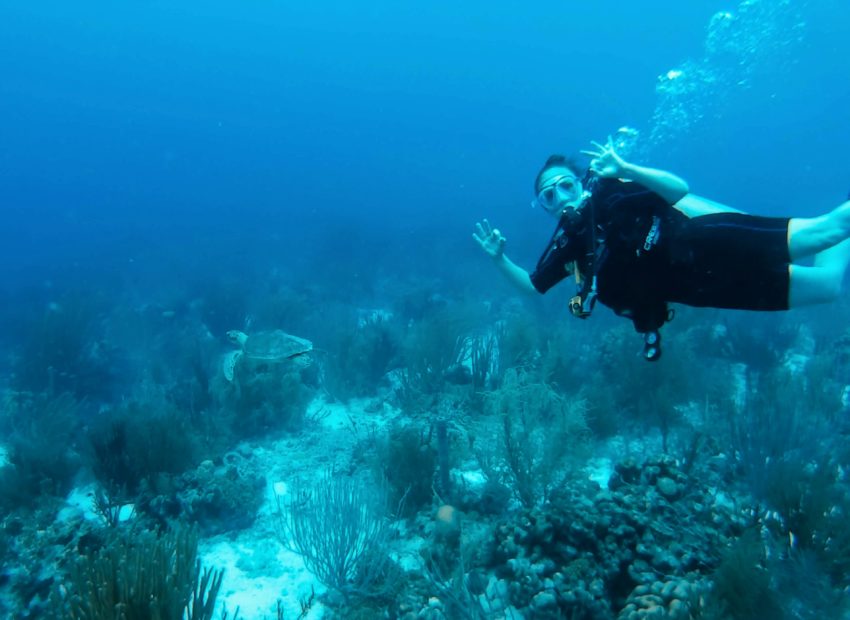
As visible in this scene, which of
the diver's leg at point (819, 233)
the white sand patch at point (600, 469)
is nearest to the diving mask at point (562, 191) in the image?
the diver's leg at point (819, 233)

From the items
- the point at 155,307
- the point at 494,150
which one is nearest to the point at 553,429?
the point at 155,307

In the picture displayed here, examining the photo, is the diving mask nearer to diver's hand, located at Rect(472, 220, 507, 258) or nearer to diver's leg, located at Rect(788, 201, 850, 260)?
diver's hand, located at Rect(472, 220, 507, 258)

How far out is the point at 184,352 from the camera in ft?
41.1

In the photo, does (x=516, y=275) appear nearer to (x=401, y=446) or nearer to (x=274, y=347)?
(x=401, y=446)

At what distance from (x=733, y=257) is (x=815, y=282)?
763 mm

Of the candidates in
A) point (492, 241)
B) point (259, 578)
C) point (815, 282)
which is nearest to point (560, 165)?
point (492, 241)

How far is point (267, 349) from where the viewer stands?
26.0ft

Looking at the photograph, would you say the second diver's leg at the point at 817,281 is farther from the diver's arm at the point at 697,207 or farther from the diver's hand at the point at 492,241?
the diver's hand at the point at 492,241

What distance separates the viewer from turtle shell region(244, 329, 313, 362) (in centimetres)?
781

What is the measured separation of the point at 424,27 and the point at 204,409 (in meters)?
129

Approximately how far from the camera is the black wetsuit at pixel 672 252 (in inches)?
150

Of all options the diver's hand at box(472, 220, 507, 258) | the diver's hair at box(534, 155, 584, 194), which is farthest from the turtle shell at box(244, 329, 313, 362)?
the diver's hair at box(534, 155, 584, 194)

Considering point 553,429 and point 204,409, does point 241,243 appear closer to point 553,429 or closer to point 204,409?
point 204,409

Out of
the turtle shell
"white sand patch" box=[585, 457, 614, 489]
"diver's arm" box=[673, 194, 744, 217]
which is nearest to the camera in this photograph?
"diver's arm" box=[673, 194, 744, 217]
